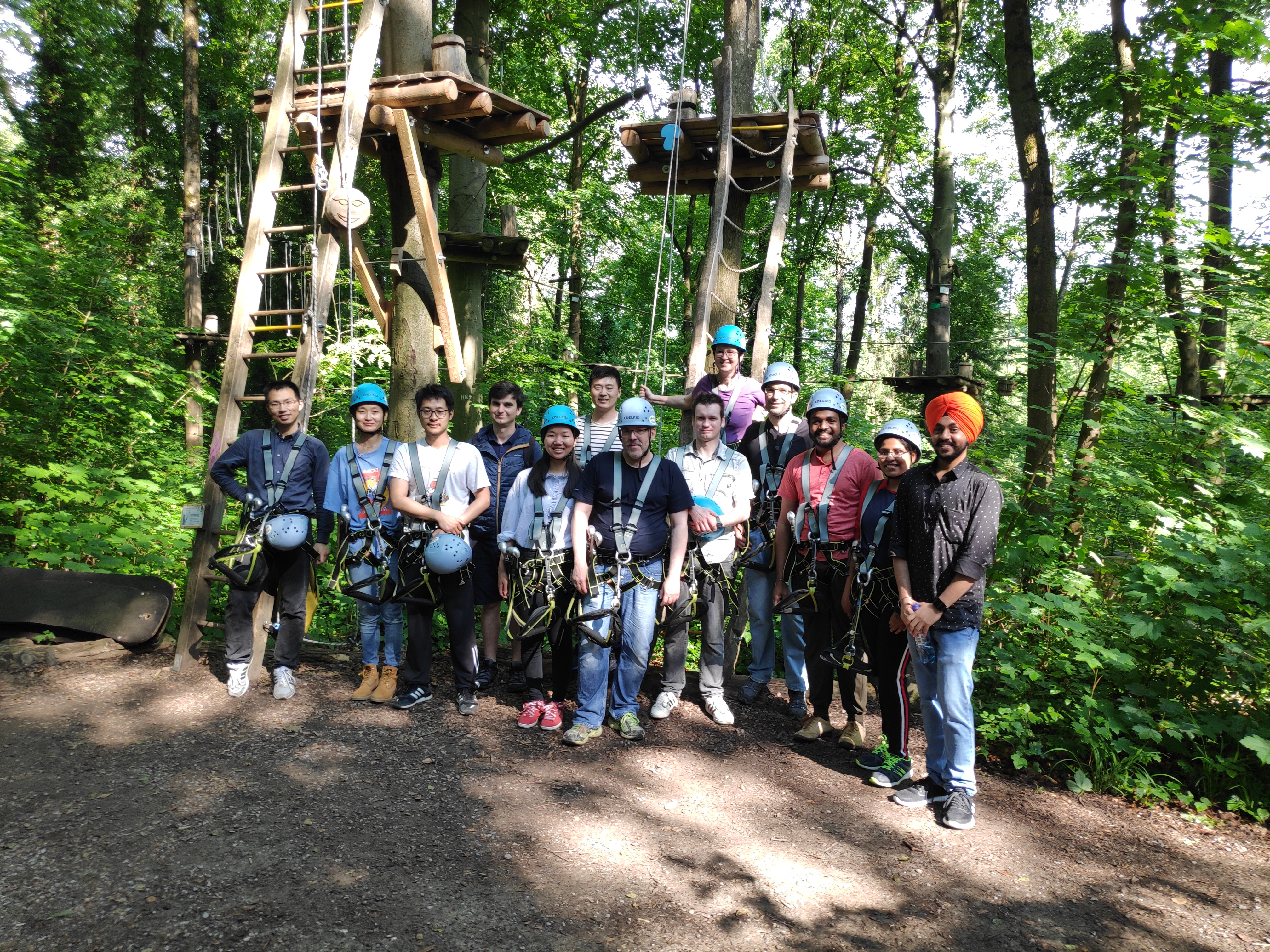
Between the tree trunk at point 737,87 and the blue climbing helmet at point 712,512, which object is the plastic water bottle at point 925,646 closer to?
the blue climbing helmet at point 712,512

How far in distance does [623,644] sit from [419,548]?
153cm

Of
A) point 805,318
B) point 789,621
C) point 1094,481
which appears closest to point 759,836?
point 789,621

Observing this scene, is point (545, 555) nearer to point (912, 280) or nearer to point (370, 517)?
point (370, 517)

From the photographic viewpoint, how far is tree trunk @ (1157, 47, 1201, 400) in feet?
19.4

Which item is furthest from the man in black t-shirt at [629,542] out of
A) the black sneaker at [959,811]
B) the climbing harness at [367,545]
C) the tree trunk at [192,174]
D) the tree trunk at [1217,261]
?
the tree trunk at [192,174]

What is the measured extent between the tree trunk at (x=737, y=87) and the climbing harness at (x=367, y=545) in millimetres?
3531

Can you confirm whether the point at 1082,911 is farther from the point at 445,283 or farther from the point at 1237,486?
the point at 445,283

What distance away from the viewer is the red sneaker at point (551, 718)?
4.99m

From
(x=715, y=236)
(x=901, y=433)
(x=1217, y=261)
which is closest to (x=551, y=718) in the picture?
(x=901, y=433)

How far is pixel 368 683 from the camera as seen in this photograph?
537 centimetres

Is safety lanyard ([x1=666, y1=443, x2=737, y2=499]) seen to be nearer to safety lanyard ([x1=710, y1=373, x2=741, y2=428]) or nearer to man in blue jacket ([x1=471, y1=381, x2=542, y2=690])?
safety lanyard ([x1=710, y1=373, x2=741, y2=428])

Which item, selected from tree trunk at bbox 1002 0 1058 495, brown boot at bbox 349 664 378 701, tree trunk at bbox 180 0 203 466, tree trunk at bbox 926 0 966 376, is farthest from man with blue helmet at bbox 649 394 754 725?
tree trunk at bbox 180 0 203 466

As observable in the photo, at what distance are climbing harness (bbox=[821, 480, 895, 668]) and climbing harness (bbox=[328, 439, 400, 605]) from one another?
2984 mm

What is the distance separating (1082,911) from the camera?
136 inches
